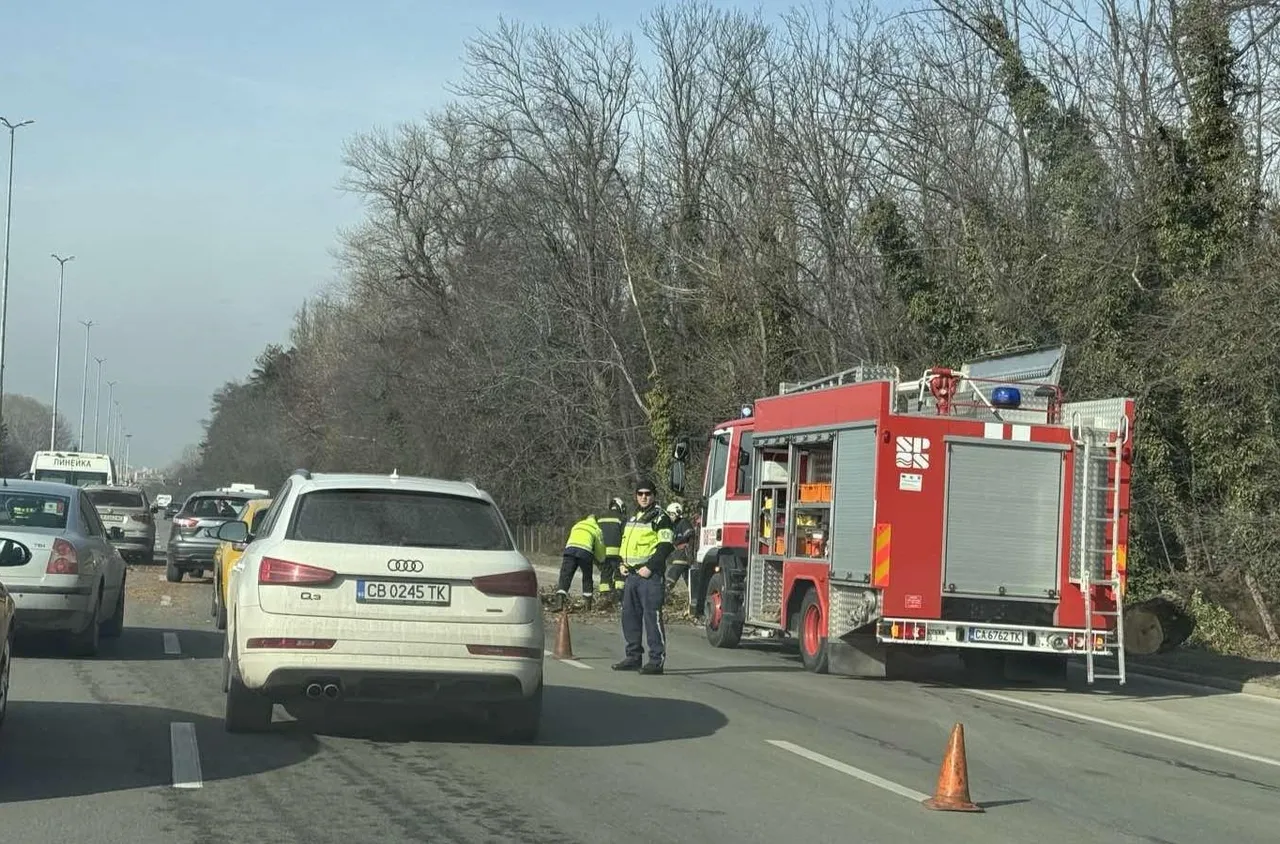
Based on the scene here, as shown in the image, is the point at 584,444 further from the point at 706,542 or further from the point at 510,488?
the point at 706,542

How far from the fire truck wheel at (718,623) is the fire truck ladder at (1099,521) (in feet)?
16.1

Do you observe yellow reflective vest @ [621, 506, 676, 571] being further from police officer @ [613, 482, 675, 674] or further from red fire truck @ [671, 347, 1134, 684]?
red fire truck @ [671, 347, 1134, 684]

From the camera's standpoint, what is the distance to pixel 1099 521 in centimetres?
1518

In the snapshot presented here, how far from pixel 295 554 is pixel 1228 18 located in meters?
15.9

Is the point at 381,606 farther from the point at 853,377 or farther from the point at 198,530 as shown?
the point at 198,530

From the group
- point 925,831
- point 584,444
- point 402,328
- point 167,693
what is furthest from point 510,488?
point 925,831

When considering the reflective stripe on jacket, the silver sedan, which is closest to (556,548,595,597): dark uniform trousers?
the reflective stripe on jacket

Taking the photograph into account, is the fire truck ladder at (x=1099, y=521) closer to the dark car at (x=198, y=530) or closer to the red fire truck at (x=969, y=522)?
the red fire truck at (x=969, y=522)

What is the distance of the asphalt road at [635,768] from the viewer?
24.9ft

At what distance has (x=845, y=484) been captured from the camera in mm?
15555

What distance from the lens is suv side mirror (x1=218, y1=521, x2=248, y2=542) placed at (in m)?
11.6

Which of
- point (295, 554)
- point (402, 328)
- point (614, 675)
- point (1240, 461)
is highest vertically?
point (402, 328)

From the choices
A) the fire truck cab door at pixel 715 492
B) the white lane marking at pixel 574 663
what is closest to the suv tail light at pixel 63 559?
the white lane marking at pixel 574 663

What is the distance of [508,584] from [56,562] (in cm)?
629
